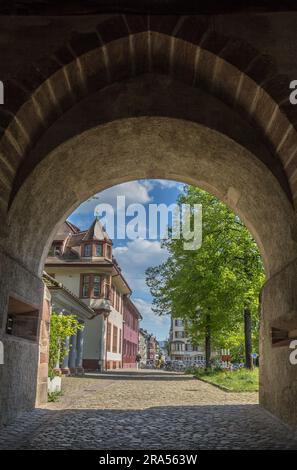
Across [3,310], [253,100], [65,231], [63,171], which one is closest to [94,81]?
[63,171]

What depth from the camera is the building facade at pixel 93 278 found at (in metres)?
31.7

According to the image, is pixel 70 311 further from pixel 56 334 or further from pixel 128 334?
pixel 128 334

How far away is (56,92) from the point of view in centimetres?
592

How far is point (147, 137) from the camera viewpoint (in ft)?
23.9

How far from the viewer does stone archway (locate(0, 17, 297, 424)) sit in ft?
18.5

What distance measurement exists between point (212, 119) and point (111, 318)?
2977cm

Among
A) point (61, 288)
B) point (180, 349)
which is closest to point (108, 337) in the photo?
point (61, 288)

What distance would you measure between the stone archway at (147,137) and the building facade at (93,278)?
23.4m

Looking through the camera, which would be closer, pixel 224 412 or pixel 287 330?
pixel 287 330

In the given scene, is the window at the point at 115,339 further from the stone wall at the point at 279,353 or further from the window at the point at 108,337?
the stone wall at the point at 279,353

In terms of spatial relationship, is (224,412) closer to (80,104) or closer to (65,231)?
(80,104)

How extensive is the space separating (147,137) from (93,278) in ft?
84.2

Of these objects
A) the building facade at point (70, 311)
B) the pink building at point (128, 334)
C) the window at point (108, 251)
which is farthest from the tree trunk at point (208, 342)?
the pink building at point (128, 334)
